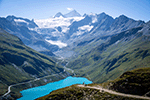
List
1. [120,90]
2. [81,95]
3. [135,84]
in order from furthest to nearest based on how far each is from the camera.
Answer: [81,95]
[120,90]
[135,84]

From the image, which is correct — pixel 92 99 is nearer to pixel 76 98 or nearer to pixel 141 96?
pixel 76 98

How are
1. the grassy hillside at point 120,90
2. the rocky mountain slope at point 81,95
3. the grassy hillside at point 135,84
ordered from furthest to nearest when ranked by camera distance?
the rocky mountain slope at point 81,95 → the grassy hillside at point 120,90 → the grassy hillside at point 135,84

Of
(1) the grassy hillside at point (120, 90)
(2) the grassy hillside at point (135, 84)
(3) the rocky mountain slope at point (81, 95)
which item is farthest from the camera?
(3) the rocky mountain slope at point (81, 95)

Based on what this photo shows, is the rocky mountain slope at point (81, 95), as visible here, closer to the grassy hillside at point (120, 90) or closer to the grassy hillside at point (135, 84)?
the grassy hillside at point (120, 90)

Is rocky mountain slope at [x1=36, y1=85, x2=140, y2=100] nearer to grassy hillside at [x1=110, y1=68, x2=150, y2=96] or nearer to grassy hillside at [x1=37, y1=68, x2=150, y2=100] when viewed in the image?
grassy hillside at [x1=37, y1=68, x2=150, y2=100]

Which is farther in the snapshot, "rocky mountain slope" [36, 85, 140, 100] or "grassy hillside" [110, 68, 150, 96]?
"rocky mountain slope" [36, 85, 140, 100]

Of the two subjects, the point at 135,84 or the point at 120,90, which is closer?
the point at 135,84

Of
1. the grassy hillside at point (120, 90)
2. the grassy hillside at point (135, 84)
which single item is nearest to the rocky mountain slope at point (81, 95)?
the grassy hillside at point (120, 90)

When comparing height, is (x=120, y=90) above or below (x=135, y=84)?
above

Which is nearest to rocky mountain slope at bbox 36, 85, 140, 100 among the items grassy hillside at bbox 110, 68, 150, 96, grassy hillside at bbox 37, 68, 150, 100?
grassy hillside at bbox 37, 68, 150, 100

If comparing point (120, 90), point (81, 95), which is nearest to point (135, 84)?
point (120, 90)

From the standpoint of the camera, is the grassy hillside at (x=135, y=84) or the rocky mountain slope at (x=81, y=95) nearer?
the grassy hillside at (x=135, y=84)

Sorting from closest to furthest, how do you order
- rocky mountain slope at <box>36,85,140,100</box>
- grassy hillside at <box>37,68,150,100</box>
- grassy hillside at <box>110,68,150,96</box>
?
grassy hillside at <box>110,68,150,96</box> → grassy hillside at <box>37,68,150,100</box> → rocky mountain slope at <box>36,85,140,100</box>

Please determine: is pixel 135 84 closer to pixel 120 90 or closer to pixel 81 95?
pixel 120 90
